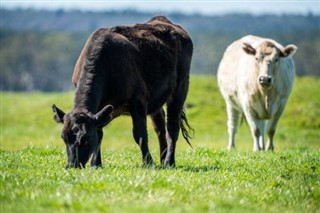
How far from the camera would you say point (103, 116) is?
1124 cm

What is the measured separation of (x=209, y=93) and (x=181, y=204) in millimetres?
49942

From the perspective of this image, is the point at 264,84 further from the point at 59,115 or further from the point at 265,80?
the point at 59,115

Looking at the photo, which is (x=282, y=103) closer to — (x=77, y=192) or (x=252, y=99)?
(x=252, y=99)

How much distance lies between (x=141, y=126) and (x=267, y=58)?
9036 millimetres

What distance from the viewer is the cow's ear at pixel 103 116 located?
36.7 ft

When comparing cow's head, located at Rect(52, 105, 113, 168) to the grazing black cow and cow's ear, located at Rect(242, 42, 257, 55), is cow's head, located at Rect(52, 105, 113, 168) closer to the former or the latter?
the grazing black cow

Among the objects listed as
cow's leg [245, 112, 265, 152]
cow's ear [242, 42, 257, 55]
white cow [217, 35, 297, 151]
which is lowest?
cow's leg [245, 112, 265, 152]

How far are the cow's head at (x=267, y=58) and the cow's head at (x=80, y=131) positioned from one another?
9.89 m

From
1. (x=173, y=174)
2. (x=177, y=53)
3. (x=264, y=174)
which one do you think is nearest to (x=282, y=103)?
(x=177, y=53)

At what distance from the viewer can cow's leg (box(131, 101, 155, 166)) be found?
41.2 feet

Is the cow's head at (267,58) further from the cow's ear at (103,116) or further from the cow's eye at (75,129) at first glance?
the cow's eye at (75,129)

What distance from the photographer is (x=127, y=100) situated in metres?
12.4

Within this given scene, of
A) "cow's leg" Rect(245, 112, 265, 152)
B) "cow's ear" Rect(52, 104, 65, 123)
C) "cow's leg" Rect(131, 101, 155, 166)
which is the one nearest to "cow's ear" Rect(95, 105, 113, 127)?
"cow's ear" Rect(52, 104, 65, 123)

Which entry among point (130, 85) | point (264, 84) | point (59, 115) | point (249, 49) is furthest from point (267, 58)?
point (59, 115)
